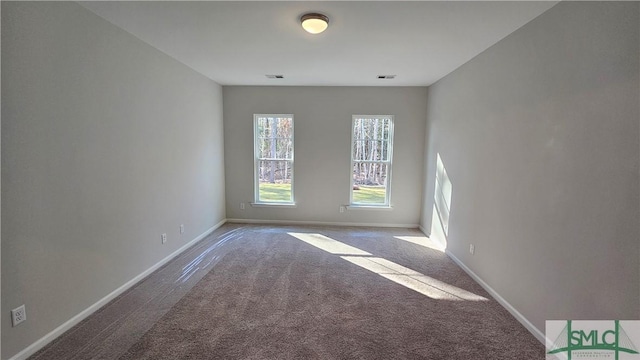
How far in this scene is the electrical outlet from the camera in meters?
1.80

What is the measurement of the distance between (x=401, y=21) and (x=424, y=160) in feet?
10.3

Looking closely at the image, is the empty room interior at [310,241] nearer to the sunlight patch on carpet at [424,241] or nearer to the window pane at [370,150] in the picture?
the sunlight patch on carpet at [424,241]

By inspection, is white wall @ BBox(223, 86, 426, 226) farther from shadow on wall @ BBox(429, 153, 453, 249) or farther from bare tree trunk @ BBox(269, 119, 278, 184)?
shadow on wall @ BBox(429, 153, 453, 249)

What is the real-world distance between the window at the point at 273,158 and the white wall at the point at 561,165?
3.20 metres

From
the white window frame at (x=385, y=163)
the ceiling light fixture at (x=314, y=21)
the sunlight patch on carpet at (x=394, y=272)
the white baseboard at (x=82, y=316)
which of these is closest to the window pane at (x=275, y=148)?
the white window frame at (x=385, y=163)

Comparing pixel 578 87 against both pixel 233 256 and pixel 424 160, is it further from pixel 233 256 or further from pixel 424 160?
pixel 233 256

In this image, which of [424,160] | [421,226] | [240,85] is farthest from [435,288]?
[240,85]

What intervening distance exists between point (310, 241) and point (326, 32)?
116 inches

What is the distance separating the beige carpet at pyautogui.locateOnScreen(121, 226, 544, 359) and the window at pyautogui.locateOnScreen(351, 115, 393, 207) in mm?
1676

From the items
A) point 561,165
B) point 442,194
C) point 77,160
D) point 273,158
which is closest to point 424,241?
point 442,194

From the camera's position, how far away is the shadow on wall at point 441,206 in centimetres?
404

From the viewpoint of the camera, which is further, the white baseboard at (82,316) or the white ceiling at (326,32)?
the white ceiling at (326,32)

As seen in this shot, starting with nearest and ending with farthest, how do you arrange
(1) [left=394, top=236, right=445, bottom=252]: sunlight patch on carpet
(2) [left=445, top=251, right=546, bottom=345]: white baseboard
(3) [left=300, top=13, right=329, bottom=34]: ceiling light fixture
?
1. (2) [left=445, top=251, right=546, bottom=345]: white baseboard
2. (3) [left=300, top=13, right=329, bottom=34]: ceiling light fixture
3. (1) [left=394, top=236, right=445, bottom=252]: sunlight patch on carpet

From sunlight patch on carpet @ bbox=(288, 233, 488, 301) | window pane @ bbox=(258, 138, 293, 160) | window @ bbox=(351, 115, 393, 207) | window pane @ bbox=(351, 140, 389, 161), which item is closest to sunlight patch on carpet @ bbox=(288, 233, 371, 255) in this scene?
sunlight patch on carpet @ bbox=(288, 233, 488, 301)
